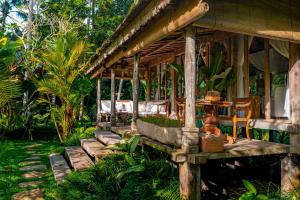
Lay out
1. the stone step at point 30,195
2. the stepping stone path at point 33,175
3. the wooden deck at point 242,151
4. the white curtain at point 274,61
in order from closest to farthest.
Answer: the wooden deck at point 242,151, the stone step at point 30,195, the stepping stone path at point 33,175, the white curtain at point 274,61

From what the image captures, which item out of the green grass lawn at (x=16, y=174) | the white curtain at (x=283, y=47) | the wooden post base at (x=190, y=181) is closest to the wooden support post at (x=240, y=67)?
the white curtain at (x=283, y=47)

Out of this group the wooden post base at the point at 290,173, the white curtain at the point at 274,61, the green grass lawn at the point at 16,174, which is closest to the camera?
the wooden post base at the point at 290,173

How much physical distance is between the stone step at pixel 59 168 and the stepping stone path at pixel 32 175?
11.6 inches

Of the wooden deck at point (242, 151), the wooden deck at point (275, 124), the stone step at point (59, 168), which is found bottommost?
the stone step at point (59, 168)

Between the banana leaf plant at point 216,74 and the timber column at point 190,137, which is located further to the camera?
the banana leaf plant at point 216,74

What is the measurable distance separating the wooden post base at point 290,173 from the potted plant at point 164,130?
6.38 feet

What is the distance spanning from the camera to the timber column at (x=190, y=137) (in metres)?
4.39

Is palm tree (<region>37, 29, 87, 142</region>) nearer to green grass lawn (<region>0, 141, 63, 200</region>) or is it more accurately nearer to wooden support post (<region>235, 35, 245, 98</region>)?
green grass lawn (<region>0, 141, 63, 200</region>)

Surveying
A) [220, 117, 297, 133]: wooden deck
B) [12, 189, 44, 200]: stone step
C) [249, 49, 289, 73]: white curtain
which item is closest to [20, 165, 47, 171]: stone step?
[12, 189, 44, 200]: stone step

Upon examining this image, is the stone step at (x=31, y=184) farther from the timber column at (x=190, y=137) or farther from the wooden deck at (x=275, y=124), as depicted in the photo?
the wooden deck at (x=275, y=124)

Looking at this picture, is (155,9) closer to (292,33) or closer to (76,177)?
(292,33)

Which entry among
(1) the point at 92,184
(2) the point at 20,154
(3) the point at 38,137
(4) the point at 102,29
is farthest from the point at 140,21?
(4) the point at 102,29

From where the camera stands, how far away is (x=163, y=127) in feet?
17.0

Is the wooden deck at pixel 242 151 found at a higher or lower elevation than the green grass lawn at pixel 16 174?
higher
